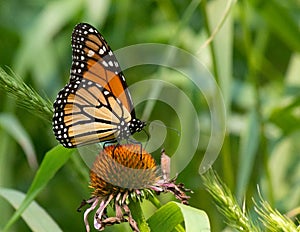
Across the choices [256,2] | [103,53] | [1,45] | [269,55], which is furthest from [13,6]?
[103,53]

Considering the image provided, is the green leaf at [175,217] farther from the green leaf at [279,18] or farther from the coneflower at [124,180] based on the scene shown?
the green leaf at [279,18]

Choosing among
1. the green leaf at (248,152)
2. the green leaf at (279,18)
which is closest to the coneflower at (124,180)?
the green leaf at (248,152)

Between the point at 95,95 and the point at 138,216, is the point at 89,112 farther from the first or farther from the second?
the point at 138,216

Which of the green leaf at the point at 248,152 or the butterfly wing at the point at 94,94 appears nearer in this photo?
the butterfly wing at the point at 94,94

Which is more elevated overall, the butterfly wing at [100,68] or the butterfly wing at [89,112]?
the butterfly wing at [100,68]

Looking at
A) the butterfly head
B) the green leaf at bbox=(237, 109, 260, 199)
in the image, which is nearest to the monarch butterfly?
the butterfly head

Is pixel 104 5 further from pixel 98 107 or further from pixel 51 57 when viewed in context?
pixel 98 107
